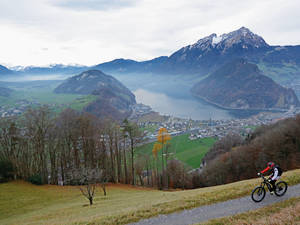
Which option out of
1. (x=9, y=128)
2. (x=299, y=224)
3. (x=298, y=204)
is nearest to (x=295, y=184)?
(x=298, y=204)

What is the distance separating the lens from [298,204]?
9.19 meters

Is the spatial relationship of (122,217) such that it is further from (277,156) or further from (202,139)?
(202,139)

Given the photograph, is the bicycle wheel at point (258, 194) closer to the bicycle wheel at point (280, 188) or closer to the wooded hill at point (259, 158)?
the bicycle wheel at point (280, 188)

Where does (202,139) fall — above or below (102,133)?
below

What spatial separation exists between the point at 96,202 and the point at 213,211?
13.1 m

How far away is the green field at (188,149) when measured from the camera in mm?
62247

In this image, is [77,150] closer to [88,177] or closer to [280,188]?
[88,177]

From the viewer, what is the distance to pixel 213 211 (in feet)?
33.0

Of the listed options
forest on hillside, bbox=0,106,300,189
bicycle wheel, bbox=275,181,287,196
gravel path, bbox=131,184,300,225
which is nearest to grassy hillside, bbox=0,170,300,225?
gravel path, bbox=131,184,300,225

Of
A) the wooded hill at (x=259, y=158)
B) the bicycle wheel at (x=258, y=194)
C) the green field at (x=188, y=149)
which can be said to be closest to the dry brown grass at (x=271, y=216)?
the bicycle wheel at (x=258, y=194)

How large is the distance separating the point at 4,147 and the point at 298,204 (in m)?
35.0

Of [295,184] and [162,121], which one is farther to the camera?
[162,121]

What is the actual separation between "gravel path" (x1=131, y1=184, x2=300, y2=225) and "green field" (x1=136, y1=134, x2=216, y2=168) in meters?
45.9

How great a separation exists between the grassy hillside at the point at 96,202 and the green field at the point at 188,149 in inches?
1330
